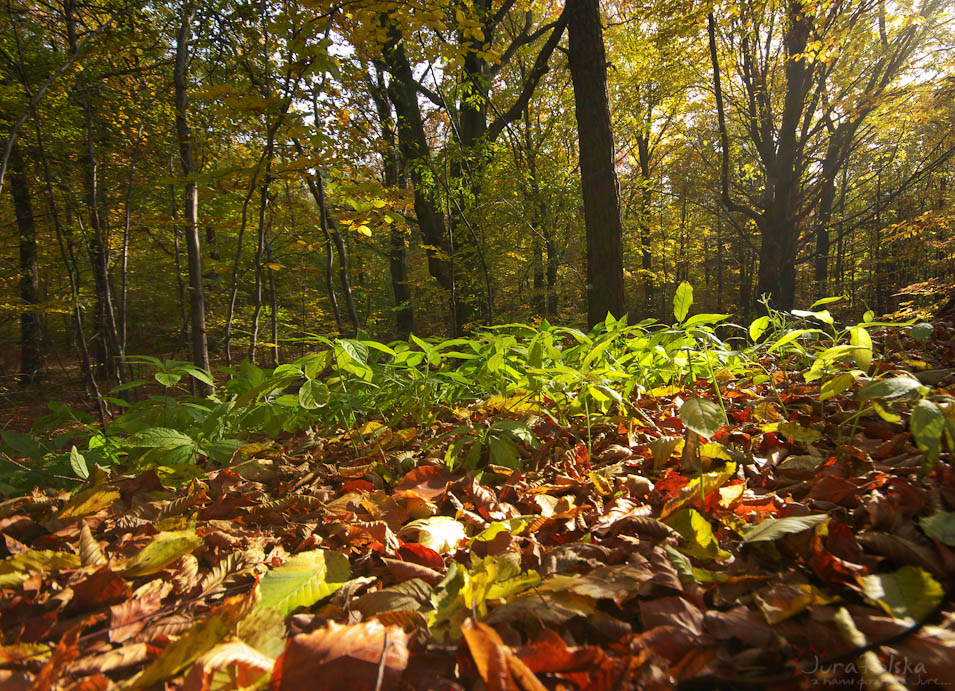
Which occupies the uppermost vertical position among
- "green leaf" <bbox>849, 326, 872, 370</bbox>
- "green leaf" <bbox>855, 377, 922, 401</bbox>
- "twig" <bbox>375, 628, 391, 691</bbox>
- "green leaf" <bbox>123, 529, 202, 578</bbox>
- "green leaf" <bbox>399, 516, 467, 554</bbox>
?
"green leaf" <bbox>849, 326, 872, 370</bbox>

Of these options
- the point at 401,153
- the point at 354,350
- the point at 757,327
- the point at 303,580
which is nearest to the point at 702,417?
the point at 303,580

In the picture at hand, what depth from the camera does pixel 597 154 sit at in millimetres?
3789

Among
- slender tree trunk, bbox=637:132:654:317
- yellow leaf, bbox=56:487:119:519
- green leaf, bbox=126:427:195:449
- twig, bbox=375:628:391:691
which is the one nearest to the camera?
twig, bbox=375:628:391:691

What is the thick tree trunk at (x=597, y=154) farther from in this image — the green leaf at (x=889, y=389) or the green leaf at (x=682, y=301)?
the green leaf at (x=889, y=389)

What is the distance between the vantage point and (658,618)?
0.65 metres

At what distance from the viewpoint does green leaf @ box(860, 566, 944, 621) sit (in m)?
0.59

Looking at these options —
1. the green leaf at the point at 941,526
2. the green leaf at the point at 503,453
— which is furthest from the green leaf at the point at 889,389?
the green leaf at the point at 503,453

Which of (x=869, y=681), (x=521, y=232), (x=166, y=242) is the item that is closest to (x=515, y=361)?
(x=869, y=681)

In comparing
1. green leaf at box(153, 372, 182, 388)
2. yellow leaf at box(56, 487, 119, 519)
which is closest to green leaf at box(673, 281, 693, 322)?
yellow leaf at box(56, 487, 119, 519)

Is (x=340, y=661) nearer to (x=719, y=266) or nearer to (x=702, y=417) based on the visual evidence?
(x=702, y=417)

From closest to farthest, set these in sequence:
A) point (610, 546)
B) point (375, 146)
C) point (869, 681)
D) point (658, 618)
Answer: point (869, 681), point (658, 618), point (610, 546), point (375, 146)

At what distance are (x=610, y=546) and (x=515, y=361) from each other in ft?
3.78

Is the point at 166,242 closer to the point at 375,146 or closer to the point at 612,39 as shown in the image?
the point at 375,146

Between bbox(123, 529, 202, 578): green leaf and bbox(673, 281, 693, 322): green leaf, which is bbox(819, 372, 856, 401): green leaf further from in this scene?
bbox(123, 529, 202, 578): green leaf
